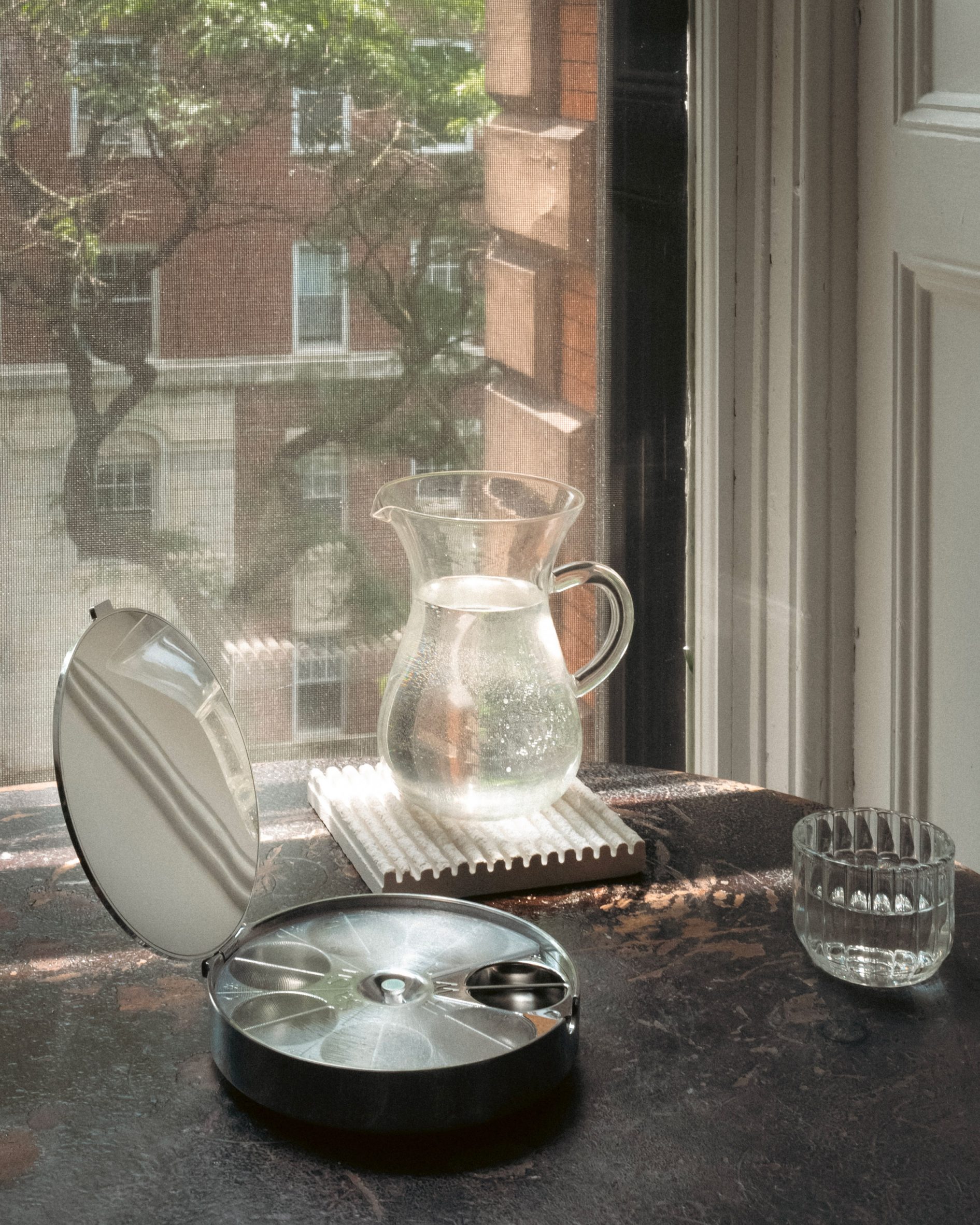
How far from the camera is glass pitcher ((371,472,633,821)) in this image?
1.03 metres

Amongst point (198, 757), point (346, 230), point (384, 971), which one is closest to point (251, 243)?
point (346, 230)

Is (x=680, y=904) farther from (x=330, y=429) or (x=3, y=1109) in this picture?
(x=330, y=429)

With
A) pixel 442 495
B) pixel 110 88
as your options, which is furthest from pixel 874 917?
pixel 110 88

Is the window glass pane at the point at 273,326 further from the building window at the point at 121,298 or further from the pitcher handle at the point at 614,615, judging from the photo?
the pitcher handle at the point at 614,615

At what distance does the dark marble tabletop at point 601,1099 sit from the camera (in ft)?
2.20

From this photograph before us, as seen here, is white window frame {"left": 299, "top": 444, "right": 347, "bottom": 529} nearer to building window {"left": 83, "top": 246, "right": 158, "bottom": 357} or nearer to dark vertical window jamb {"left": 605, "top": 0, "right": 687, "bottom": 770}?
building window {"left": 83, "top": 246, "right": 158, "bottom": 357}

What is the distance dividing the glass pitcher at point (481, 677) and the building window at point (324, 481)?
1.92 feet

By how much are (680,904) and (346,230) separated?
3.13ft

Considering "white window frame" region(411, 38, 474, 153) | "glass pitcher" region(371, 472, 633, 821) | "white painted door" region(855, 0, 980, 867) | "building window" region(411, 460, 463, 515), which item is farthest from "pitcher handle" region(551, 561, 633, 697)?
"white window frame" region(411, 38, 474, 153)

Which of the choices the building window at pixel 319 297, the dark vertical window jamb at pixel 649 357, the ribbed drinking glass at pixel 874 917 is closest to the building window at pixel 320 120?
the building window at pixel 319 297

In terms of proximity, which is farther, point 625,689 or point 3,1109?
point 625,689

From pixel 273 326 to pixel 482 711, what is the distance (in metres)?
0.78

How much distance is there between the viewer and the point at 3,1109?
742 millimetres

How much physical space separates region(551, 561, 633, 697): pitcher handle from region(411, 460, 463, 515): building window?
15 centimetres
